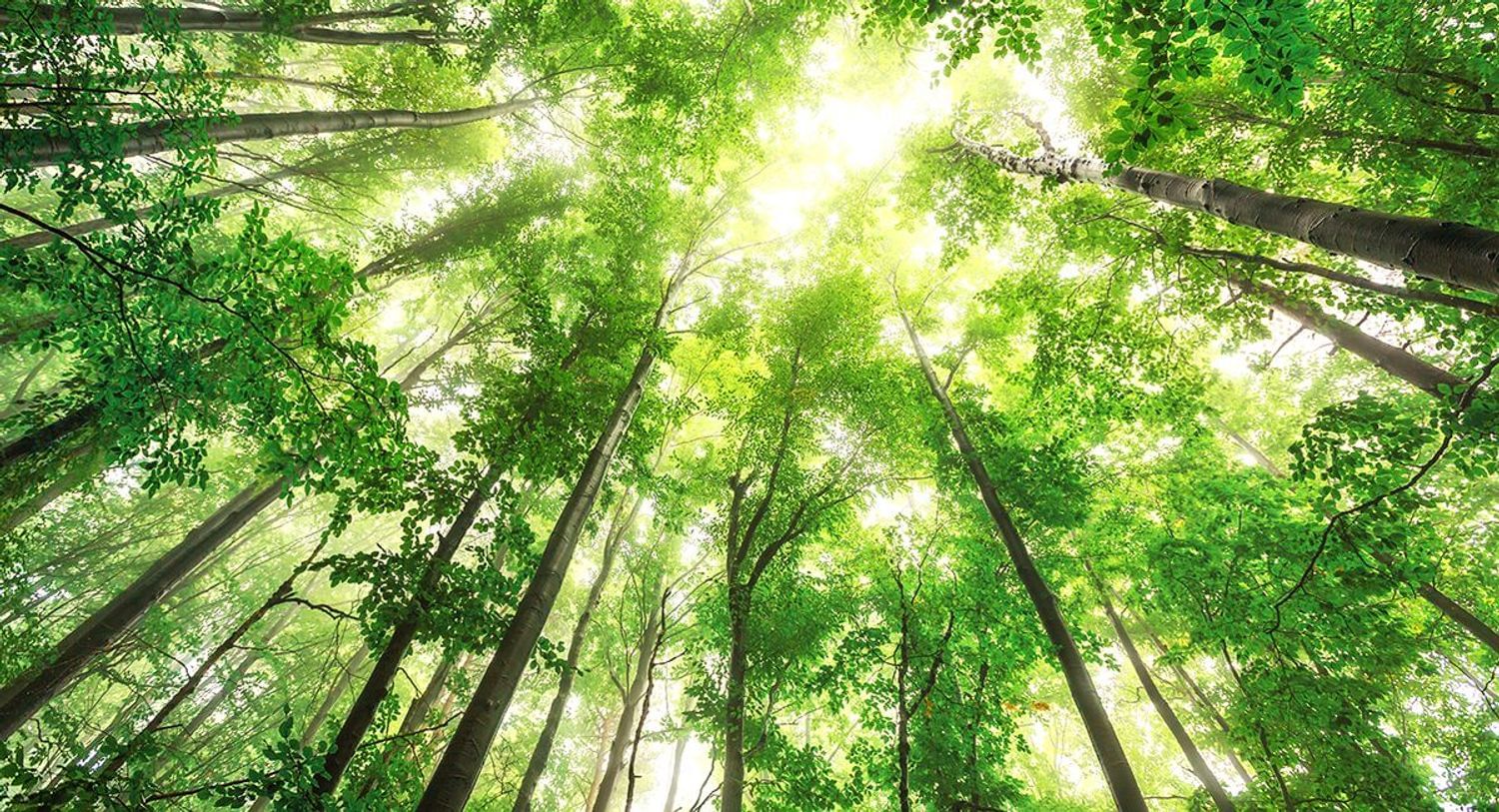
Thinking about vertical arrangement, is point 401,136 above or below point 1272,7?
above

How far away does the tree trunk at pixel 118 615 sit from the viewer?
5258 millimetres

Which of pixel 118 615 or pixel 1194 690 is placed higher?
pixel 1194 690

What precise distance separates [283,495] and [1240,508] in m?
10.3

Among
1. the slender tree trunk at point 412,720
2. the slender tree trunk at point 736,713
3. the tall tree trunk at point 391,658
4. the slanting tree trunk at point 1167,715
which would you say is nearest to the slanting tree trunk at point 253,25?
the tall tree trunk at point 391,658

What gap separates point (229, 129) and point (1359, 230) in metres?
8.86

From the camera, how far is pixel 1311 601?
5.74 m

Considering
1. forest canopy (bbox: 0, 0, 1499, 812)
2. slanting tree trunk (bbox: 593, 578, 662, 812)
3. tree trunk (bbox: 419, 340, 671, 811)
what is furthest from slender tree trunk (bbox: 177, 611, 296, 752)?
tree trunk (bbox: 419, 340, 671, 811)

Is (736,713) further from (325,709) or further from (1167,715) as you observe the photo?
(325,709)

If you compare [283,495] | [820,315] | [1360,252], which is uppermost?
[820,315]

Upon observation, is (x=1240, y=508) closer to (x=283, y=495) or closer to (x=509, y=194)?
(x=283, y=495)

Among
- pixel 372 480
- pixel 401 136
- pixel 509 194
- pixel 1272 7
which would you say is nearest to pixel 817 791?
pixel 372 480

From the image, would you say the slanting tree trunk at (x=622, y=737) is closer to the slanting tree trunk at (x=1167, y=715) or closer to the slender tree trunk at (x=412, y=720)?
the slender tree trunk at (x=412, y=720)

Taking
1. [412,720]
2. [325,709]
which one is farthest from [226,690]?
[412,720]

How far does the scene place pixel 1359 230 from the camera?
8.67ft
